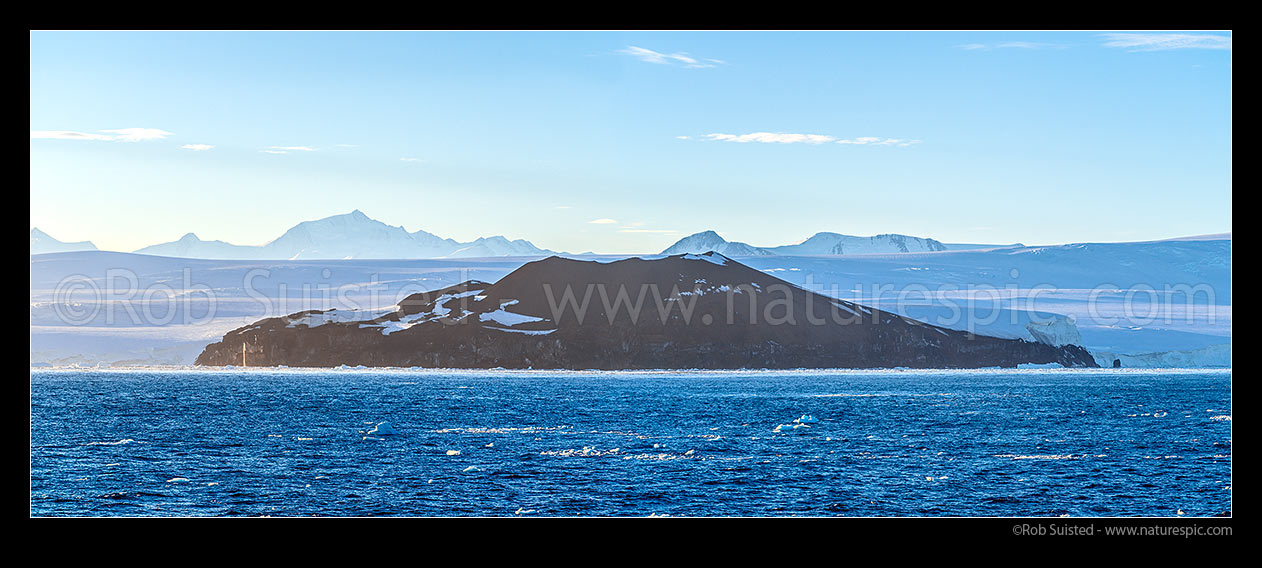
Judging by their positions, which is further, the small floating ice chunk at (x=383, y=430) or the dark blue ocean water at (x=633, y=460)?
the small floating ice chunk at (x=383, y=430)

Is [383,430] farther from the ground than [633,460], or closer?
closer

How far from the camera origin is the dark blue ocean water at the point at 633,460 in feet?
136

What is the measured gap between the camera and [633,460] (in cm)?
5362

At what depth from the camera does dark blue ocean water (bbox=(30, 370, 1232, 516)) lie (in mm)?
41375

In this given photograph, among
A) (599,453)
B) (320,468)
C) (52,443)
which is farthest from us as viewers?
(52,443)

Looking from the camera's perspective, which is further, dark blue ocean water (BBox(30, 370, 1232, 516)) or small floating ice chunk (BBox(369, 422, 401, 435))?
small floating ice chunk (BBox(369, 422, 401, 435))

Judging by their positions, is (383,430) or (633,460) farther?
(383,430)
